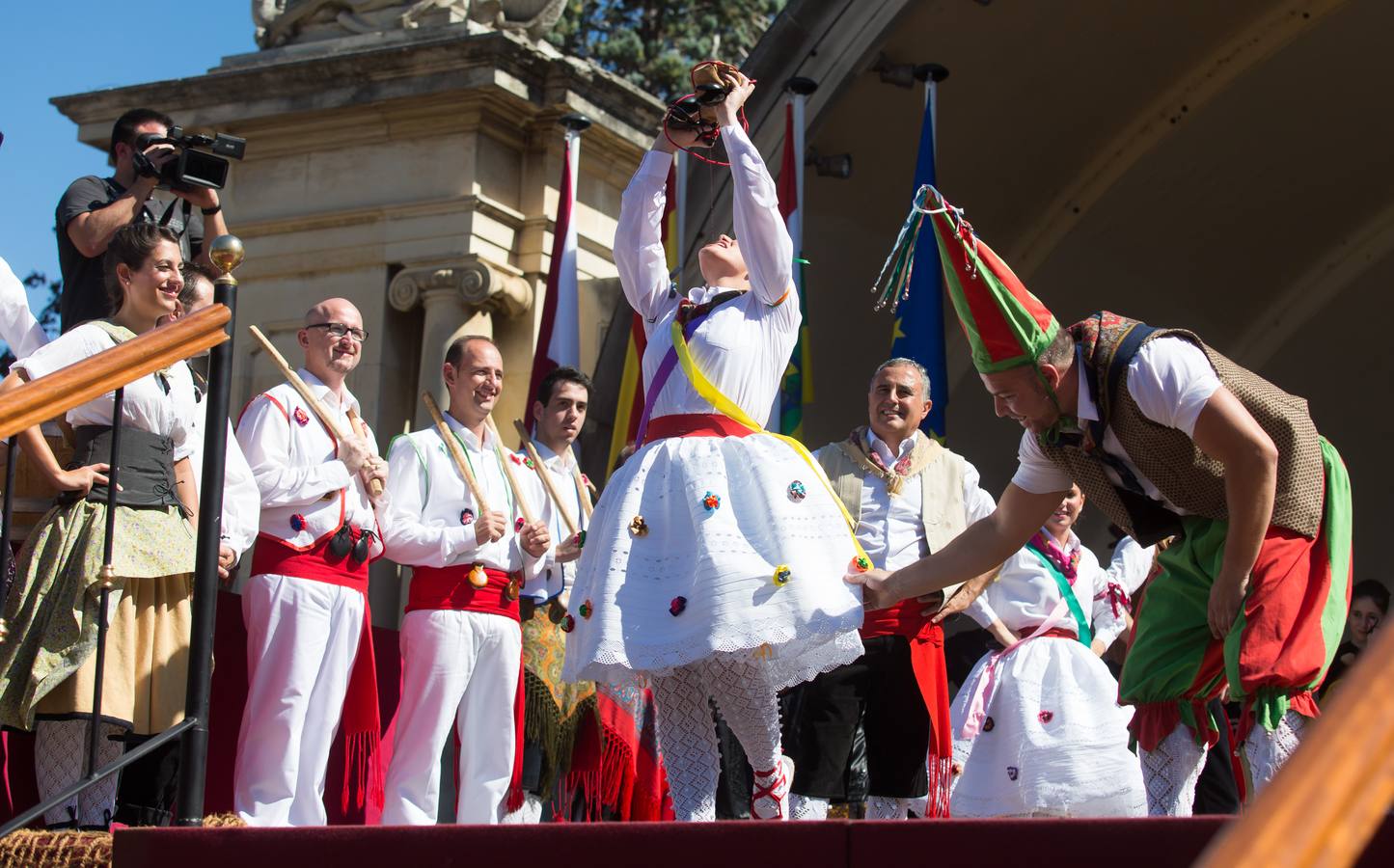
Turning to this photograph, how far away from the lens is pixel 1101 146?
1152 cm

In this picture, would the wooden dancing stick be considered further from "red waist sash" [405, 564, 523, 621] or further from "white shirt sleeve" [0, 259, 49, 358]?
"white shirt sleeve" [0, 259, 49, 358]

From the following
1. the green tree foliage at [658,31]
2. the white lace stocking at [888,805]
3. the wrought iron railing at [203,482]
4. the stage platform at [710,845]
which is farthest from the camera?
the green tree foliage at [658,31]

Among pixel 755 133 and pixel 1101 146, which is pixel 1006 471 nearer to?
pixel 1101 146

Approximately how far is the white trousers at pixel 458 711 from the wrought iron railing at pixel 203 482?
198cm

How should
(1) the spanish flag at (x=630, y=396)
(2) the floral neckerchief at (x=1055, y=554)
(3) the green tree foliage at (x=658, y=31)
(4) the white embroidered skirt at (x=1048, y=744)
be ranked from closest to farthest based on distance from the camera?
(4) the white embroidered skirt at (x=1048, y=744) < (2) the floral neckerchief at (x=1055, y=554) < (1) the spanish flag at (x=630, y=396) < (3) the green tree foliage at (x=658, y=31)

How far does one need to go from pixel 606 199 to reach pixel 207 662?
20.1 feet

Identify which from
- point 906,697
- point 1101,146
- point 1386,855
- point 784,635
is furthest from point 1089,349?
point 1101,146

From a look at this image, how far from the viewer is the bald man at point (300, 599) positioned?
5.74 metres

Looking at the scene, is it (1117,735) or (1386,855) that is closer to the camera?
(1386,855)

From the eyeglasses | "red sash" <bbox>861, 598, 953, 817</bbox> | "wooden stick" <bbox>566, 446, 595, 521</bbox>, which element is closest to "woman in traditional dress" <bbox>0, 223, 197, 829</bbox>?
the eyeglasses

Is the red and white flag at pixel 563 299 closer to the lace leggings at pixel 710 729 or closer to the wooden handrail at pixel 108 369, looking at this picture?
the lace leggings at pixel 710 729

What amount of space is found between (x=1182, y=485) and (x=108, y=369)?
2.39 m

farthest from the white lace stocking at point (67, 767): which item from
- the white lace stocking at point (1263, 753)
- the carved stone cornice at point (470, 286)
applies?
the carved stone cornice at point (470, 286)

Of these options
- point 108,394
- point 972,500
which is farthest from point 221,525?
point 972,500
